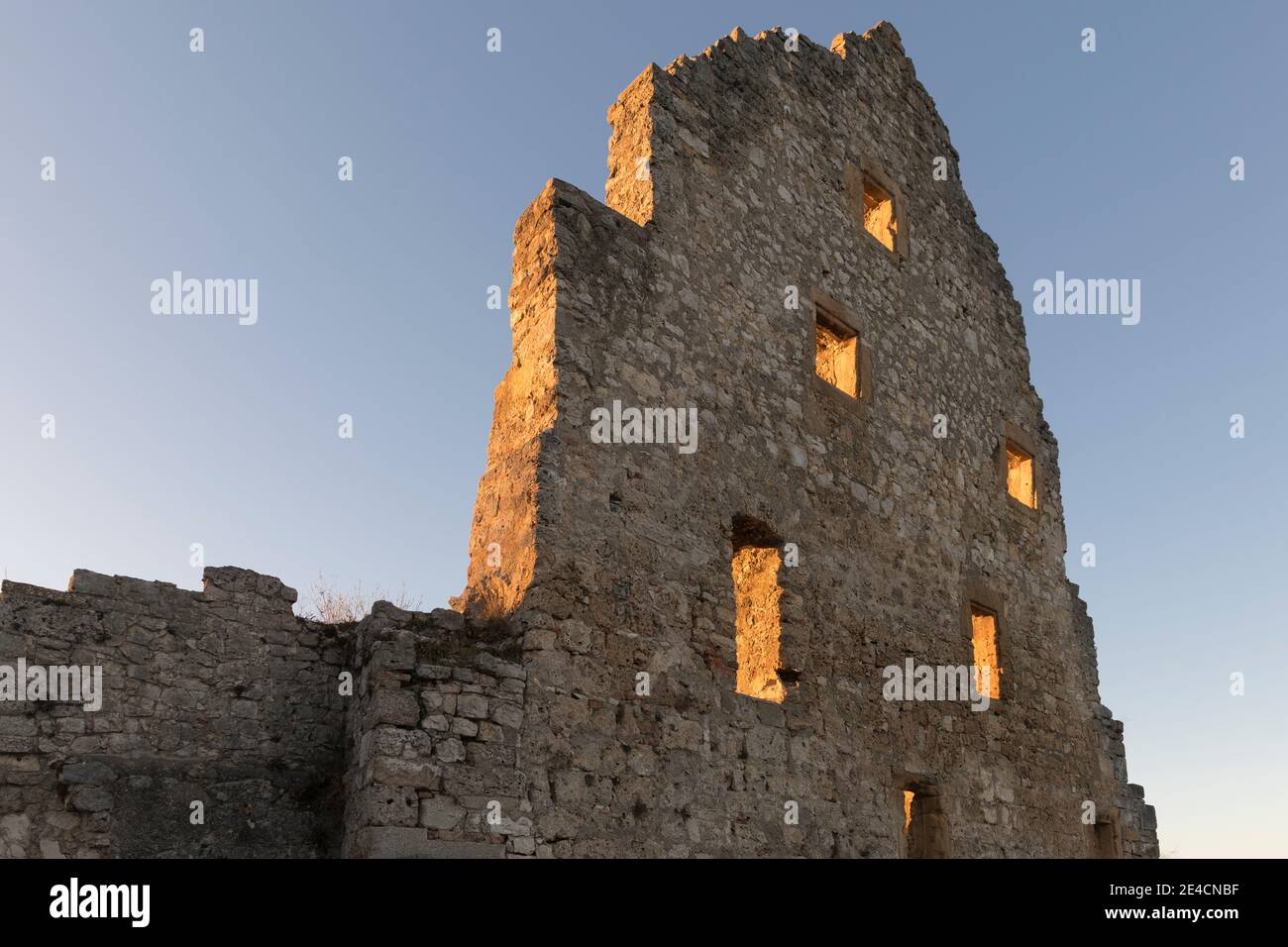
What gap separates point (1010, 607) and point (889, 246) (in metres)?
3.47

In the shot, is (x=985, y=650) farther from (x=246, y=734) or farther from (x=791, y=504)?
(x=246, y=734)

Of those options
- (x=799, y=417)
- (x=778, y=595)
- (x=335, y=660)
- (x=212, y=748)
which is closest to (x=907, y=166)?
(x=799, y=417)

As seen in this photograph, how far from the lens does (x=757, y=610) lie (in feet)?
26.4

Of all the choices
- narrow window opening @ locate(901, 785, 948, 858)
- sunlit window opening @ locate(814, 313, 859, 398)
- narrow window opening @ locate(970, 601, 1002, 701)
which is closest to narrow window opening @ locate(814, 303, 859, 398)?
sunlit window opening @ locate(814, 313, 859, 398)

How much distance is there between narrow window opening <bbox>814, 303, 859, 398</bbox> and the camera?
30.7 ft

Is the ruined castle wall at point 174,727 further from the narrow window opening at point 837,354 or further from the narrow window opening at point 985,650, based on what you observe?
the narrow window opening at point 985,650

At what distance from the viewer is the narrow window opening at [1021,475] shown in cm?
1146

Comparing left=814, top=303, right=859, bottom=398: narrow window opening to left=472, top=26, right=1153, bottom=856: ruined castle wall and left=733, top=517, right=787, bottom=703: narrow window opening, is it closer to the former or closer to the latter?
left=472, top=26, right=1153, bottom=856: ruined castle wall

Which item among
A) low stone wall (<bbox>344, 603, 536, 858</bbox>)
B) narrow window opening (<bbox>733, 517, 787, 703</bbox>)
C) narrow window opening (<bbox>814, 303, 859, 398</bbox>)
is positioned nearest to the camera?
low stone wall (<bbox>344, 603, 536, 858</bbox>)

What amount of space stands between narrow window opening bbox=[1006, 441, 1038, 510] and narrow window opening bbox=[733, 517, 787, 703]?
A: 427 cm

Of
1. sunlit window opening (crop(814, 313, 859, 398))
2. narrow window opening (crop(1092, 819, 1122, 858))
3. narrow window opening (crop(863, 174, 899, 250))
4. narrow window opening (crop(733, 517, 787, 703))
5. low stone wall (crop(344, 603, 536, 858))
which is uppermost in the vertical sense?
narrow window opening (crop(863, 174, 899, 250))

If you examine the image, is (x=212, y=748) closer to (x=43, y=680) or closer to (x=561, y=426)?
(x=43, y=680)

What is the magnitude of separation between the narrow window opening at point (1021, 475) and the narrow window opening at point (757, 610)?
4272 mm

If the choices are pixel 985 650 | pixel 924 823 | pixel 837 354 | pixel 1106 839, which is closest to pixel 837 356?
pixel 837 354
